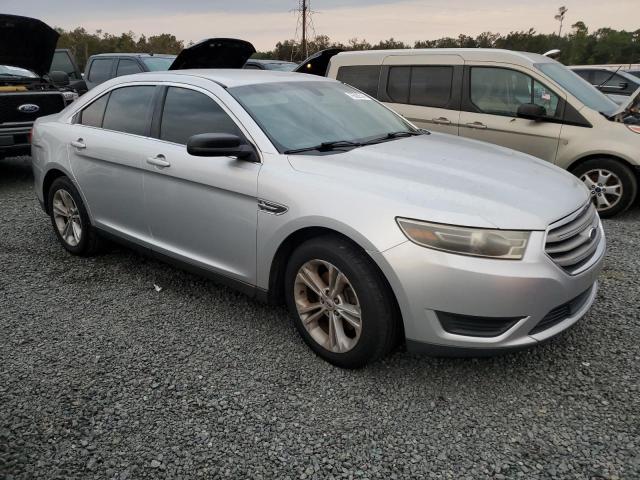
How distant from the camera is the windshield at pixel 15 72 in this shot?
8073mm

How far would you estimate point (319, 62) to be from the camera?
789cm

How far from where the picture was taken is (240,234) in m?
3.07

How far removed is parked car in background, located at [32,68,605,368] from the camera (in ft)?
7.84

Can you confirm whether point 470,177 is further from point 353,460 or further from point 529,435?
point 353,460

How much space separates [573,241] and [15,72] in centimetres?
877

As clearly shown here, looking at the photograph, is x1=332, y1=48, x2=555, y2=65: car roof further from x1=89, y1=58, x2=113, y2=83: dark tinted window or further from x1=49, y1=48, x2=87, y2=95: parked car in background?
x1=49, y1=48, x2=87, y2=95: parked car in background

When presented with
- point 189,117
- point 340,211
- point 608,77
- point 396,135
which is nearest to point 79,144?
point 189,117

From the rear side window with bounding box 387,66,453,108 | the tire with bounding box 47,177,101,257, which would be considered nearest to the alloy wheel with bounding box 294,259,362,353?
the tire with bounding box 47,177,101,257

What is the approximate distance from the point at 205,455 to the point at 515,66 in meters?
5.41

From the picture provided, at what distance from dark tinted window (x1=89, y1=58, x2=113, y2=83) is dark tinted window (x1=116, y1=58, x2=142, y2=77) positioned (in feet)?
1.04

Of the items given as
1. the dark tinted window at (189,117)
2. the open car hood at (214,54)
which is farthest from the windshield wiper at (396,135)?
the open car hood at (214,54)

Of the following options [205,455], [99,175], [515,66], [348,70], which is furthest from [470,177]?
[348,70]

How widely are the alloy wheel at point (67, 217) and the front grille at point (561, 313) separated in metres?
3.63

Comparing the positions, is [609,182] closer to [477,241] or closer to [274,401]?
[477,241]
